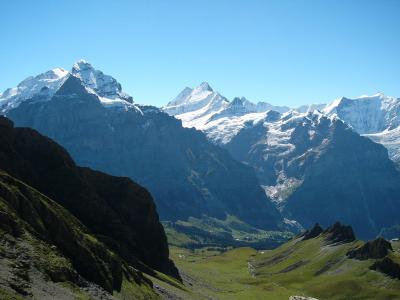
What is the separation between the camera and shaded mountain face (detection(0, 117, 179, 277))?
13775cm

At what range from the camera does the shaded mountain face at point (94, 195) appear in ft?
452

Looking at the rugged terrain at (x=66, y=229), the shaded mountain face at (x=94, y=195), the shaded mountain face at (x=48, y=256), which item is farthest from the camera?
the shaded mountain face at (x=94, y=195)

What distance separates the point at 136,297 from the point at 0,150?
50378 millimetres

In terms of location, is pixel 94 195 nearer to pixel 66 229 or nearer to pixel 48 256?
Result: pixel 66 229

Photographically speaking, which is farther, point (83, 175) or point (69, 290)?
point (83, 175)

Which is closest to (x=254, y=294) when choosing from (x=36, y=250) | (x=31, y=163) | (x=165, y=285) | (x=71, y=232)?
(x=165, y=285)

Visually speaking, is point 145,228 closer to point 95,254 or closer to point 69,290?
point 95,254

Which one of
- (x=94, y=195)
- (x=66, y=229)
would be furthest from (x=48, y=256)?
(x=94, y=195)

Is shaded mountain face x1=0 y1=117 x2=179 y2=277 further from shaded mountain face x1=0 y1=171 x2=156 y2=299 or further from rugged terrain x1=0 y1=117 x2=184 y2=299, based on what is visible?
shaded mountain face x1=0 y1=171 x2=156 y2=299

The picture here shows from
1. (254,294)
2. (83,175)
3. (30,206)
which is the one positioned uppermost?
(83,175)

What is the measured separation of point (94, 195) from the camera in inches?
5832

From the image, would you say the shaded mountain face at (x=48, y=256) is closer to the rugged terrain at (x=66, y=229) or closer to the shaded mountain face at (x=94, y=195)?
the rugged terrain at (x=66, y=229)

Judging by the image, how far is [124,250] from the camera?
450 ft

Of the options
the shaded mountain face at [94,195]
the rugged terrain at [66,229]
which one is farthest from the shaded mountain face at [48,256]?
the shaded mountain face at [94,195]
